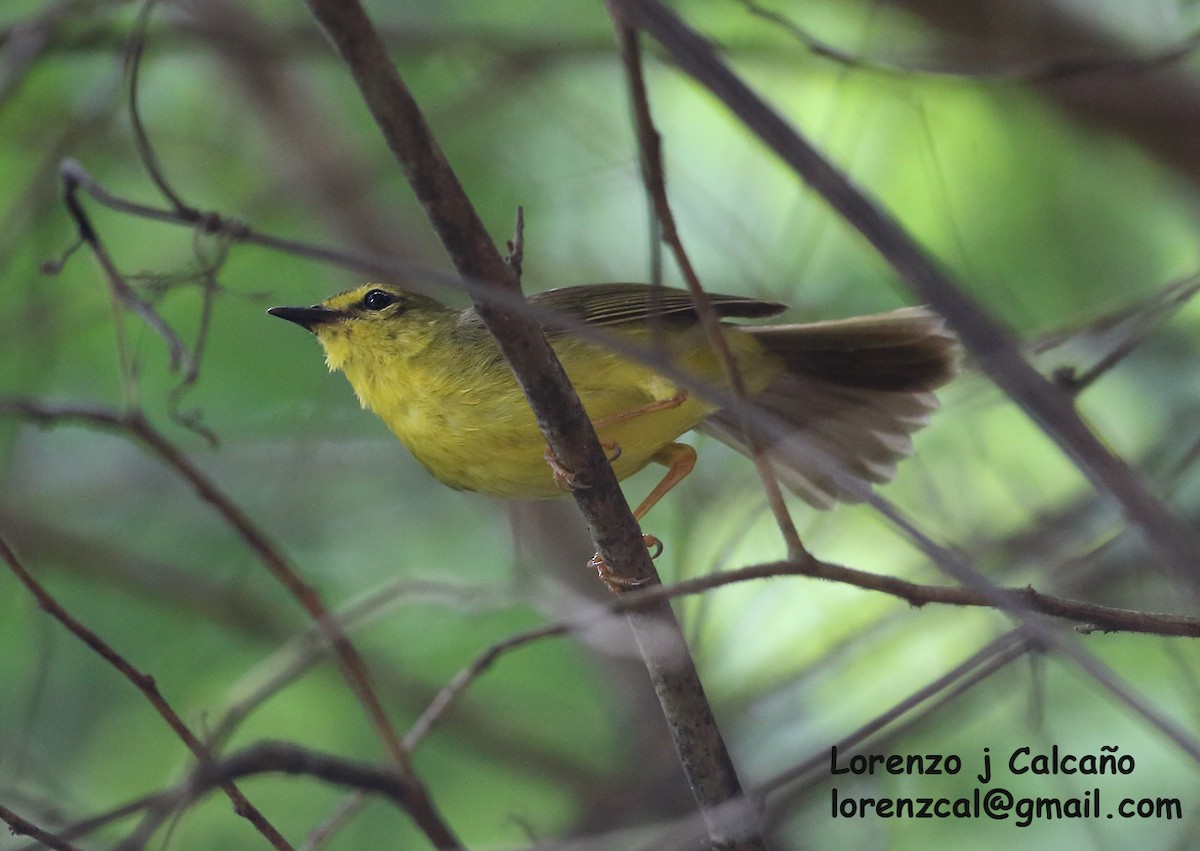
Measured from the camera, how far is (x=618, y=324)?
13.9 feet

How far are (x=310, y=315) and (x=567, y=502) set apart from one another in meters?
2.33

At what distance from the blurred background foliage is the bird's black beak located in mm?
189

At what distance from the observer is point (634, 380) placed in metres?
4.10

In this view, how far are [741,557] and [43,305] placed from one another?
124 inches

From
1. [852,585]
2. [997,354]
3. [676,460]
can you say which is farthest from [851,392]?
[997,354]

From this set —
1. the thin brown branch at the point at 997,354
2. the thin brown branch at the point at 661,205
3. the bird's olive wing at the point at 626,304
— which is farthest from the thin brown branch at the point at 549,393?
the bird's olive wing at the point at 626,304

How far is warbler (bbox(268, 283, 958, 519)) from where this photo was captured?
392 cm

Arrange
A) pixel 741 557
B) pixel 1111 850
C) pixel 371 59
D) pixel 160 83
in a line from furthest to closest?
pixel 160 83
pixel 741 557
pixel 1111 850
pixel 371 59

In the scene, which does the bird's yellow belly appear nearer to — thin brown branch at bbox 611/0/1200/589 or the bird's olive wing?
the bird's olive wing

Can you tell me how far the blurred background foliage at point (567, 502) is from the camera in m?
4.83

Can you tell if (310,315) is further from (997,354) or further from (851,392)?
(997,354)

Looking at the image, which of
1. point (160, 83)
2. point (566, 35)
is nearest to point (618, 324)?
point (566, 35)

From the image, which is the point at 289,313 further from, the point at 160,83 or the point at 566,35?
the point at 160,83

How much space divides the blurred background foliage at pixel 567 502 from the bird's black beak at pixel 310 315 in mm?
189
